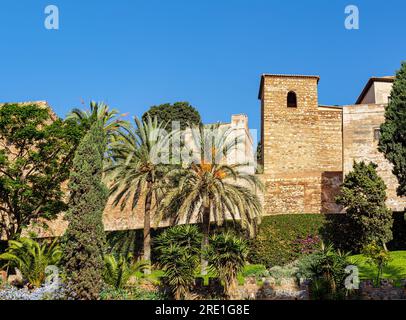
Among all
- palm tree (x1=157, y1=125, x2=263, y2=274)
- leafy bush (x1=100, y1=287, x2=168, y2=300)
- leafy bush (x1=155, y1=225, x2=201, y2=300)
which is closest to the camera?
leafy bush (x1=100, y1=287, x2=168, y2=300)

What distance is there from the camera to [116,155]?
2275 cm

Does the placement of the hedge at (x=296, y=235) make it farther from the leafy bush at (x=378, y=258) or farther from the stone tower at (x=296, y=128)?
the stone tower at (x=296, y=128)

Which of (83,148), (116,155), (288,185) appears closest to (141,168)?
(116,155)

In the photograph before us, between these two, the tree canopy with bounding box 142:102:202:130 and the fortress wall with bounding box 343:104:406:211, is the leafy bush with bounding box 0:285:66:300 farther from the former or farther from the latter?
the tree canopy with bounding box 142:102:202:130

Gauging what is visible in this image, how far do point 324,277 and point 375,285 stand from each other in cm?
169

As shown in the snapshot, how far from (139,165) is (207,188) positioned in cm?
318

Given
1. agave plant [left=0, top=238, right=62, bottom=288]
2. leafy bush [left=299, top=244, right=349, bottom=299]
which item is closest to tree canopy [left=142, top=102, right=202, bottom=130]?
agave plant [left=0, top=238, right=62, bottom=288]

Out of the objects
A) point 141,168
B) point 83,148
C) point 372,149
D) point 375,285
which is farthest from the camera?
point 372,149

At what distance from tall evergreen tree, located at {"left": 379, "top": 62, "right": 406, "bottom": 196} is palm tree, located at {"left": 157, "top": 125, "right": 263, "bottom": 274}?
5.34m

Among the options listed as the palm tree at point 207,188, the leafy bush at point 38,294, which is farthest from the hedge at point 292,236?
the leafy bush at point 38,294

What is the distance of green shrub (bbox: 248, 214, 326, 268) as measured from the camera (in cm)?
2297

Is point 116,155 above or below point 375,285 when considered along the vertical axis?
above

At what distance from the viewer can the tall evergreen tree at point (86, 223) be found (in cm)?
1443
